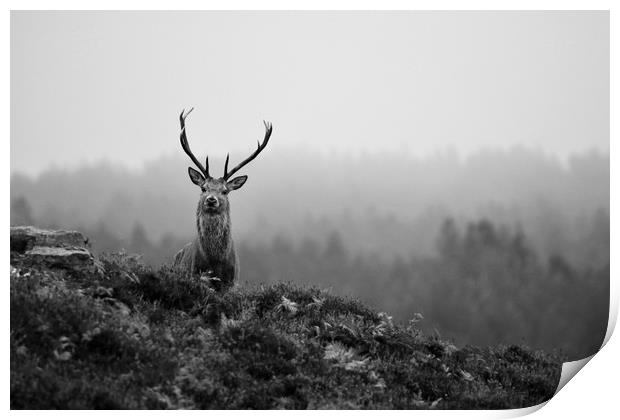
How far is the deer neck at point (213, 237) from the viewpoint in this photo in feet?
33.9

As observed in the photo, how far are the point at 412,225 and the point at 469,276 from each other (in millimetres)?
2399

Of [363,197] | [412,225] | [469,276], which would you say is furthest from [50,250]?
[363,197]

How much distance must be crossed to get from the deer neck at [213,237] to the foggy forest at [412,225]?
74 centimetres

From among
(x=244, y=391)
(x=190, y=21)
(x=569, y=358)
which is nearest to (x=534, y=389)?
(x=569, y=358)

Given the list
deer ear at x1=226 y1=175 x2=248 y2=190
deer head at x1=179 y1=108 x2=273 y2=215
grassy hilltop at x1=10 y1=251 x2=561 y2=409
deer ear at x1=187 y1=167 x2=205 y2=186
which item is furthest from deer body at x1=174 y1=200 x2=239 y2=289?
grassy hilltop at x1=10 y1=251 x2=561 y2=409

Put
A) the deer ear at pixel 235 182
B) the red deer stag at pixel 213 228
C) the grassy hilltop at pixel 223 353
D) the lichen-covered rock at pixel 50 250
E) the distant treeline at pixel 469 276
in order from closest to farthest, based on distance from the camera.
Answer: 1. the grassy hilltop at pixel 223 353
2. the lichen-covered rock at pixel 50 250
3. the distant treeline at pixel 469 276
4. the red deer stag at pixel 213 228
5. the deer ear at pixel 235 182

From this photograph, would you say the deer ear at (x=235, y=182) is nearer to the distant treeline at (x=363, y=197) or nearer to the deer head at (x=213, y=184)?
the deer head at (x=213, y=184)

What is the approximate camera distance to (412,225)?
22.6m

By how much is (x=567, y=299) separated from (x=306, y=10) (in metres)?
5.74

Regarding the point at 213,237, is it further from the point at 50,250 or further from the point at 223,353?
the point at 223,353

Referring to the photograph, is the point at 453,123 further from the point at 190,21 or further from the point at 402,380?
the point at 402,380

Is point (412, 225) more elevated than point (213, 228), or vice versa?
point (213, 228)

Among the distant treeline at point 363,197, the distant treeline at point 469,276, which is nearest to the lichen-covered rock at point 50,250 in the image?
the distant treeline at point 469,276

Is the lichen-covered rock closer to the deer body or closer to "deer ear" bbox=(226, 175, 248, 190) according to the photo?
the deer body
